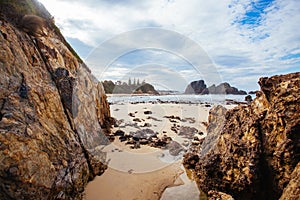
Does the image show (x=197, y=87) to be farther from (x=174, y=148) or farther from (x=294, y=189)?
(x=294, y=189)

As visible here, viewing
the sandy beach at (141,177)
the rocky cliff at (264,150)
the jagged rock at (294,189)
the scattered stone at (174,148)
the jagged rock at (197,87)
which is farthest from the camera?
the jagged rock at (197,87)

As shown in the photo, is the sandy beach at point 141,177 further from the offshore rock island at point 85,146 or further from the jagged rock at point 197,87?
the jagged rock at point 197,87

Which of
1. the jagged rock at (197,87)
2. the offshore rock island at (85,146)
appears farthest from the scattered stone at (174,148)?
the jagged rock at (197,87)

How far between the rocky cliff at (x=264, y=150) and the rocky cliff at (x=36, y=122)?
13.2 ft

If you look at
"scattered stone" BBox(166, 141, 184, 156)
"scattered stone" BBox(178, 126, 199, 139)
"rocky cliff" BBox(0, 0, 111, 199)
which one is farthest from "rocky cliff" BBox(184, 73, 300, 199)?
"scattered stone" BBox(178, 126, 199, 139)

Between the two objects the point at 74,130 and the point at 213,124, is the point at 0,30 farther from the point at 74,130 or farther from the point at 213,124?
the point at 213,124

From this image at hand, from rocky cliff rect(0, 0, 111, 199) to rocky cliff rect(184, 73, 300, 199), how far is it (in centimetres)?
403

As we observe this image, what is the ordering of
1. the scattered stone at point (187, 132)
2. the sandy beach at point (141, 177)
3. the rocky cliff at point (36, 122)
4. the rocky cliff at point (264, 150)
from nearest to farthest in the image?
the rocky cliff at point (36, 122), the rocky cliff at point (264, 150), the sandy beach at point (141, 177), the scattered stone at point (187, 132)

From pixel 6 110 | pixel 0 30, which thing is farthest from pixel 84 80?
pixel 6 110

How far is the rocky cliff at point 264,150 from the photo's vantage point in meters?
3.71

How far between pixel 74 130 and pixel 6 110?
208 centimetres

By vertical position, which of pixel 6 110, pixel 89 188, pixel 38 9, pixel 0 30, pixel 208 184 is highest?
pixel 38 9

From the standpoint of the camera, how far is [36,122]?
159 inches

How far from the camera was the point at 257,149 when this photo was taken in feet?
13.9
